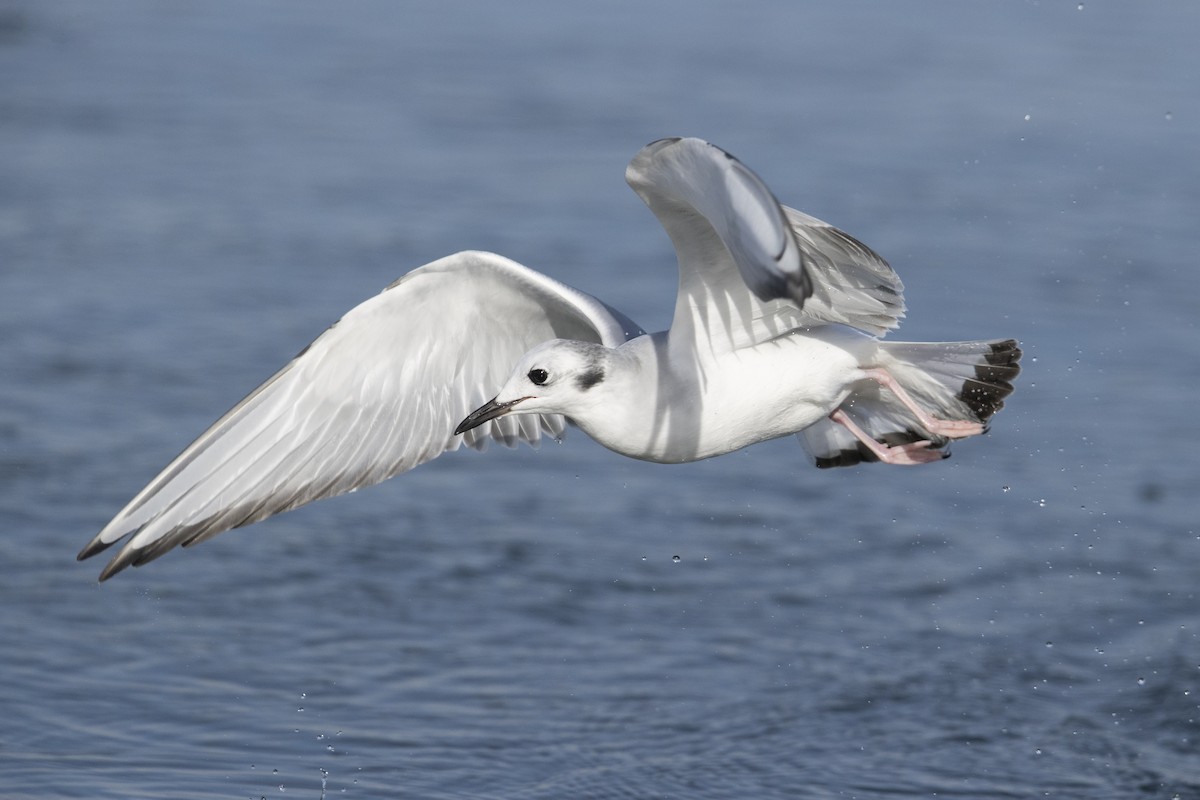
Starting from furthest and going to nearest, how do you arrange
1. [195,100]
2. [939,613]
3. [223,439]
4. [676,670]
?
[195,100]
[939,613]
[676,670]
[223,439]

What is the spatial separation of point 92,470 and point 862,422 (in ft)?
13.8

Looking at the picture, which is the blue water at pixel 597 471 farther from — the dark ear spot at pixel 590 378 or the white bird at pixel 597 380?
the dark ear spot at pixel 590 378

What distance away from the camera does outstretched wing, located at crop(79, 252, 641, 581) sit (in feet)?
19.6

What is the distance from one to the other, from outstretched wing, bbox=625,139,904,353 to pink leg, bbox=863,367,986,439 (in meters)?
0.25

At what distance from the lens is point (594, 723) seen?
732 cm

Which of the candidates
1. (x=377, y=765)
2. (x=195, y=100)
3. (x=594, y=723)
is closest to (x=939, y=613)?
(x=594, y=723)

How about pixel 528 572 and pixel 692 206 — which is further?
pixel 528 572

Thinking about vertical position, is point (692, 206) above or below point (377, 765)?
above

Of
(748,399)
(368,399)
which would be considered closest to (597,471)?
(368,399)

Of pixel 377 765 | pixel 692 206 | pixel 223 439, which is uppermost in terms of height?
pixel 692 206

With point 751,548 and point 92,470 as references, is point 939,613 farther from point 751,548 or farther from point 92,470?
point 92,470

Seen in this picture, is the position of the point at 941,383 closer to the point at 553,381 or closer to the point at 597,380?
the point at 597,380

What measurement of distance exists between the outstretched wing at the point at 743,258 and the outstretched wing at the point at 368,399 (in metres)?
0.47

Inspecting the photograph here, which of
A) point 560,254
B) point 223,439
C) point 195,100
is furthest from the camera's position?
point 195,100
